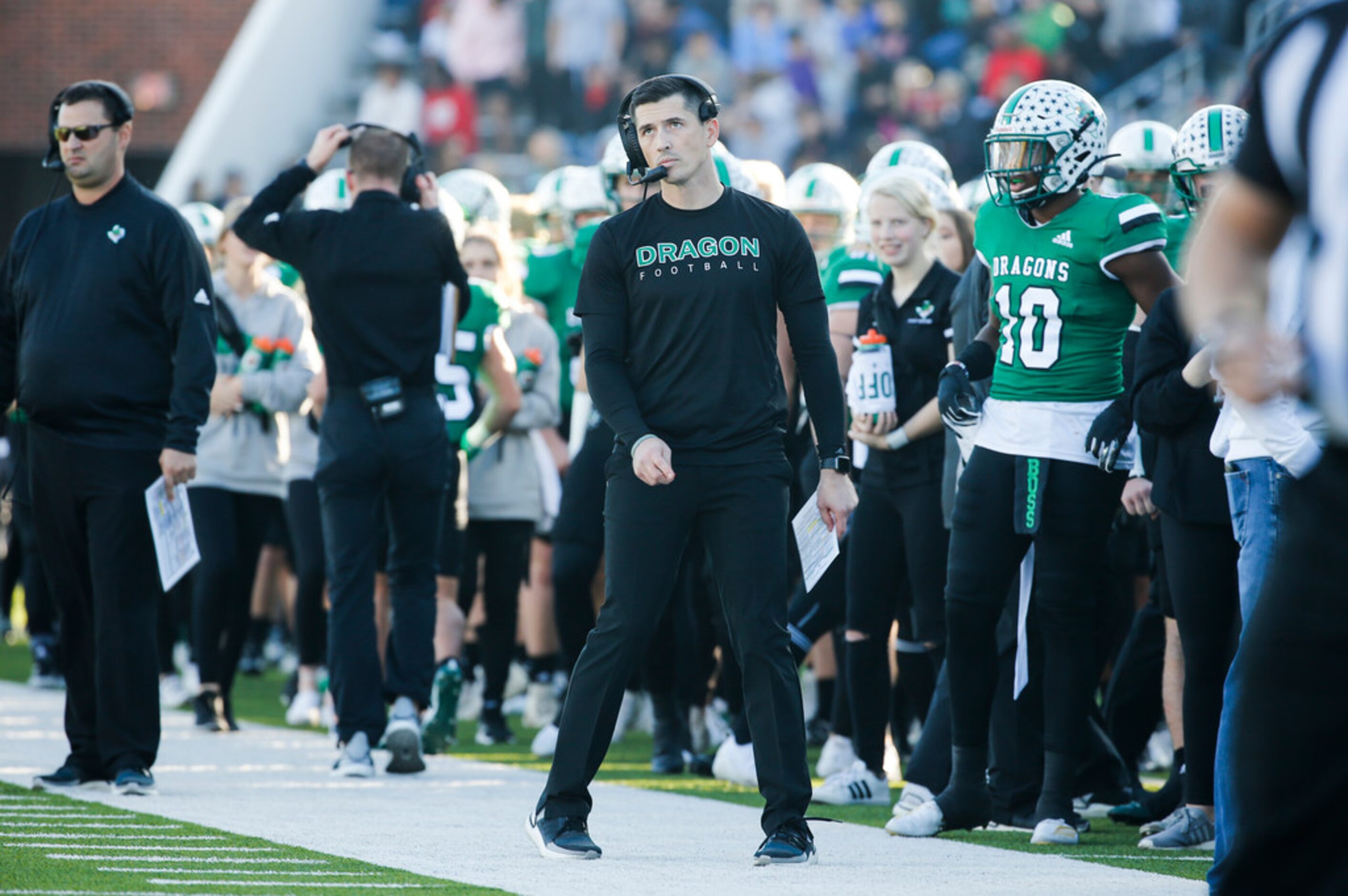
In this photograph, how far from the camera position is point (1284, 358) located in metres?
2.73

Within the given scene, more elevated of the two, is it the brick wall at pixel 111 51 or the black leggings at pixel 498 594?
the brick wall at pixel 111 51

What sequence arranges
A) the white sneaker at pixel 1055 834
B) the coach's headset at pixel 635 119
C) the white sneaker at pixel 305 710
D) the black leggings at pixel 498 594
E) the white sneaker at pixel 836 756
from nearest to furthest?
1. the coach's headset at pixel 635 119
2. the white sneaker at pixel 1055 834
3. the white sneaker at pixel 836 756
4. the black leggings at pixel 498 594
5. the white sneaker at pixel 305 710

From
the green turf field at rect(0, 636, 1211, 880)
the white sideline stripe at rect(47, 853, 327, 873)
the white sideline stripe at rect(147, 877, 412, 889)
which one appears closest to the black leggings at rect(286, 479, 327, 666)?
the green turf field at rect(0, 636, 1211, 880)

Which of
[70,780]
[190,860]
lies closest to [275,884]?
[190,860]

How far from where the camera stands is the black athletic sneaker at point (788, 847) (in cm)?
525

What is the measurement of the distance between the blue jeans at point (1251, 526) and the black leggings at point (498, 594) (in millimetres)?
4332

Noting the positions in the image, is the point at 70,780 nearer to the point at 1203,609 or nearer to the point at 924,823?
the point at 924,823

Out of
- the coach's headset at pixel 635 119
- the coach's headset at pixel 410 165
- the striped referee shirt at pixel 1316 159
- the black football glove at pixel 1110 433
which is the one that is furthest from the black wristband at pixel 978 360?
Answer: the striped referee shirt at pixel 1316 159

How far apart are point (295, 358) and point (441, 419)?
7.34ft

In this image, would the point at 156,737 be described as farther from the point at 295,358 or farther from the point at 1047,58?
the point at 1047,58

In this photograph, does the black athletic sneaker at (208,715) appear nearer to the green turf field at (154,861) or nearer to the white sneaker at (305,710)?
the white sneaker at (305,710)

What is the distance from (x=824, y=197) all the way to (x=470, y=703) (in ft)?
10.5

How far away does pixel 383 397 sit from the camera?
23.4 feet

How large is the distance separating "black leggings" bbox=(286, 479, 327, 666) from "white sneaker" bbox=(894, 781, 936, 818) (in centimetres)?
338
